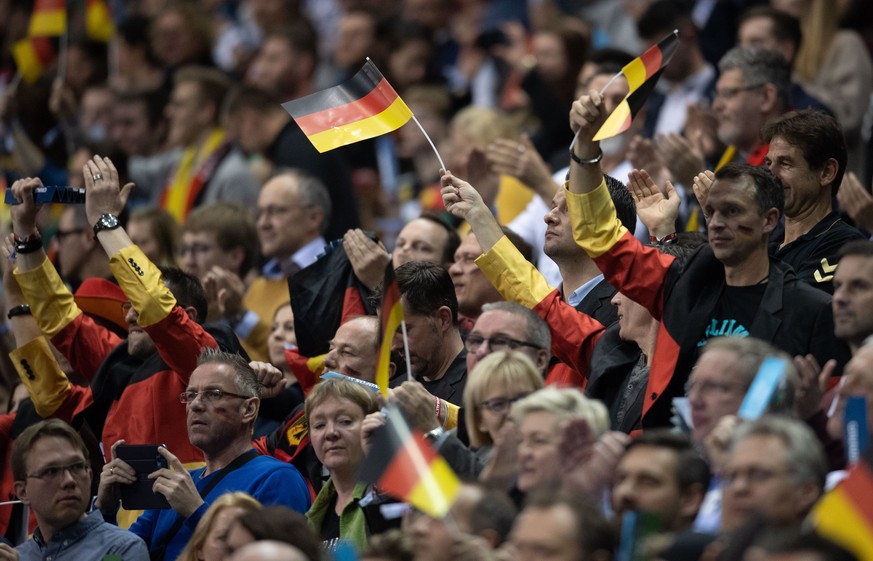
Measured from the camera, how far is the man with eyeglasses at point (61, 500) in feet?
24.1

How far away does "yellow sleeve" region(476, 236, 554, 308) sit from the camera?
7.11m

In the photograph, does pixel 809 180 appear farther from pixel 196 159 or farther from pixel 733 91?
pixel 196 159

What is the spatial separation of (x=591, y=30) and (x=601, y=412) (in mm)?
7122

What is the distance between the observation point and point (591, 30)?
1256cm

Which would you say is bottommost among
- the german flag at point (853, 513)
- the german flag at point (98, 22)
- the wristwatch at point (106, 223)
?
the german flag at point (853, 513)

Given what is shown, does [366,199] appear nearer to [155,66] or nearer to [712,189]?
[155,66]

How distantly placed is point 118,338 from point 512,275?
2.66 m

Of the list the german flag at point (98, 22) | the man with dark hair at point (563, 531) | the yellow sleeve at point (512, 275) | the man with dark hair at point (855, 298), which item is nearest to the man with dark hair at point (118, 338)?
the yellow sleeve at point (512, 275)

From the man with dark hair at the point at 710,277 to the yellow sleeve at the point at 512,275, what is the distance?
0.50m

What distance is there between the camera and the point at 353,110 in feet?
25.6

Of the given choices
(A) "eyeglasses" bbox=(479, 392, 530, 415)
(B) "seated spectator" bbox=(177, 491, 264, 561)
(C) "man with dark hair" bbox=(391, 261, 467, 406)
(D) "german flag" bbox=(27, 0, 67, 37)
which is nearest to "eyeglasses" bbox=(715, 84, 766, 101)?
(C) "man with dark hair" bbox=(391, 261, 467, 406)

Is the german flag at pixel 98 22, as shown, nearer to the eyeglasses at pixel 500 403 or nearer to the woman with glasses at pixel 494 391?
the woman with glasses at pixel 494 391

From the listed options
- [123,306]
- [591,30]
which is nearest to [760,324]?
[123,306]

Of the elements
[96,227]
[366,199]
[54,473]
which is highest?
[96,227]
